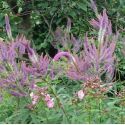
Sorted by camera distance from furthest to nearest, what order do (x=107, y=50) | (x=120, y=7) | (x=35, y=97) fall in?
1. (x=120, y=7)
2. (x=35, y=97)
3. (x=107, y=50)

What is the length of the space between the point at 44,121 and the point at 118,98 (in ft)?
1.55

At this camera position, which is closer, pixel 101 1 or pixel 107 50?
pixel 107 50

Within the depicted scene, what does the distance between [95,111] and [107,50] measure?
44 centimetres

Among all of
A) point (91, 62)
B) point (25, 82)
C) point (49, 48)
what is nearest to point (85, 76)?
point (91, 62)

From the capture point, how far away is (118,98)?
279 centimetres

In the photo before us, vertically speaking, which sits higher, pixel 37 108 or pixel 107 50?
pixel 107 50

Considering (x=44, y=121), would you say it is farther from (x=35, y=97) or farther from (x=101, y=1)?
(x=101, y=1)

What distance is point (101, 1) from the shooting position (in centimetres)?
546

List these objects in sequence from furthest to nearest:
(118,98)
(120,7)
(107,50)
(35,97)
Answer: (120,7) < (118,98) < (35,97) < (107,50)

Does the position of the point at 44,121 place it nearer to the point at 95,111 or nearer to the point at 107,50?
the point at 95,111

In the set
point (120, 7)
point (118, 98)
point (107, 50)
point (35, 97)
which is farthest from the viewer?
point (120, 7)

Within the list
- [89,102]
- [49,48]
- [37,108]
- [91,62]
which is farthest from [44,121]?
[49,48]

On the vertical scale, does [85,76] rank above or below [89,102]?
above

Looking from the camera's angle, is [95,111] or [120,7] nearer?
[95,111]
